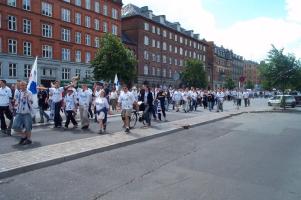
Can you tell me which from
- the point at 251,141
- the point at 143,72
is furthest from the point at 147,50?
the point at 251,141

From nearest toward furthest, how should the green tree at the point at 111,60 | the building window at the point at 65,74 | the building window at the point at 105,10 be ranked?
the green tree at the point at 111,60 → the building window at the point at 65,74 → the building window at the point at 105,10

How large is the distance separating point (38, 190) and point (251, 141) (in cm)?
782

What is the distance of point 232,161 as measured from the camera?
7.82 m

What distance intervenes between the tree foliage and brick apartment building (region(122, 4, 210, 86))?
27352 millimetres

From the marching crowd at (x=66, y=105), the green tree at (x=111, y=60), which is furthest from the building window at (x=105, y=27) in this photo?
the marching crowd at (x=66, y=105)

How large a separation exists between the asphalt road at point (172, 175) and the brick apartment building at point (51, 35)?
33.3 m

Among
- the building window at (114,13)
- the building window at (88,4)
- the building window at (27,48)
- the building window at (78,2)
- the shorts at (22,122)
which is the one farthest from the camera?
the building window at (114,13)

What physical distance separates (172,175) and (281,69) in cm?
2493

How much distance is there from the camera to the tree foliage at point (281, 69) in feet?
91.7

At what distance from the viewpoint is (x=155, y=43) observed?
66.3 m

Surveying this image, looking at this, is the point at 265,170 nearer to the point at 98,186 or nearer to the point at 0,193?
the point at 98,186

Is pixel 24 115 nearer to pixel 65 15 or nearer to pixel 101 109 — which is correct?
pixel 101 109

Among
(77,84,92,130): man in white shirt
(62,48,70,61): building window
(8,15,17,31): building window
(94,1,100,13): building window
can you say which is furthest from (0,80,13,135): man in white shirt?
(94,1,100,13): building window

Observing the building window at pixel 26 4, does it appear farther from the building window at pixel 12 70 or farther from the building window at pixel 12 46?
the building window at pixel 12 70
